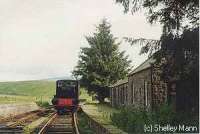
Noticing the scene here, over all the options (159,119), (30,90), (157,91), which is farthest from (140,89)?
(30,90)

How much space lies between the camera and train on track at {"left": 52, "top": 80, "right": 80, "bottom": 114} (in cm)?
4234

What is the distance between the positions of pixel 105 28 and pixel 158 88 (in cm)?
4246

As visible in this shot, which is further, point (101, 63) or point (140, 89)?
point (101, 63)

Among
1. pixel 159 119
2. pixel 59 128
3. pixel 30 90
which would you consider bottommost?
pixel 59 128

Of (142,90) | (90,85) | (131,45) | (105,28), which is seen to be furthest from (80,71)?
(131,45)

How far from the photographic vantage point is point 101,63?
67875 millimetres

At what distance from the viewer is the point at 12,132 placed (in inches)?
871

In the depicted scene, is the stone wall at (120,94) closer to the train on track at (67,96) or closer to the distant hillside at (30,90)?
the train on track at (67,96)

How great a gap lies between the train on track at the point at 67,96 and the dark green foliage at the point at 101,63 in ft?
80.5

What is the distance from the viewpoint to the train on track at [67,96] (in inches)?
1667

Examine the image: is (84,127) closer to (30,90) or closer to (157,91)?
(157,91)

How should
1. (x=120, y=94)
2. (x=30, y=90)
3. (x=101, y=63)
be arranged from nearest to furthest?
(x=120, y=94), (x=101, y=63), (x=30, y=90)

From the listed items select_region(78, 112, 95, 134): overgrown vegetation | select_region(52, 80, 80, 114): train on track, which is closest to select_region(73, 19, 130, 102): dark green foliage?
select_region(52, 80, 80, 114): train on track

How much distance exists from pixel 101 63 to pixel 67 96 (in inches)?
1007
